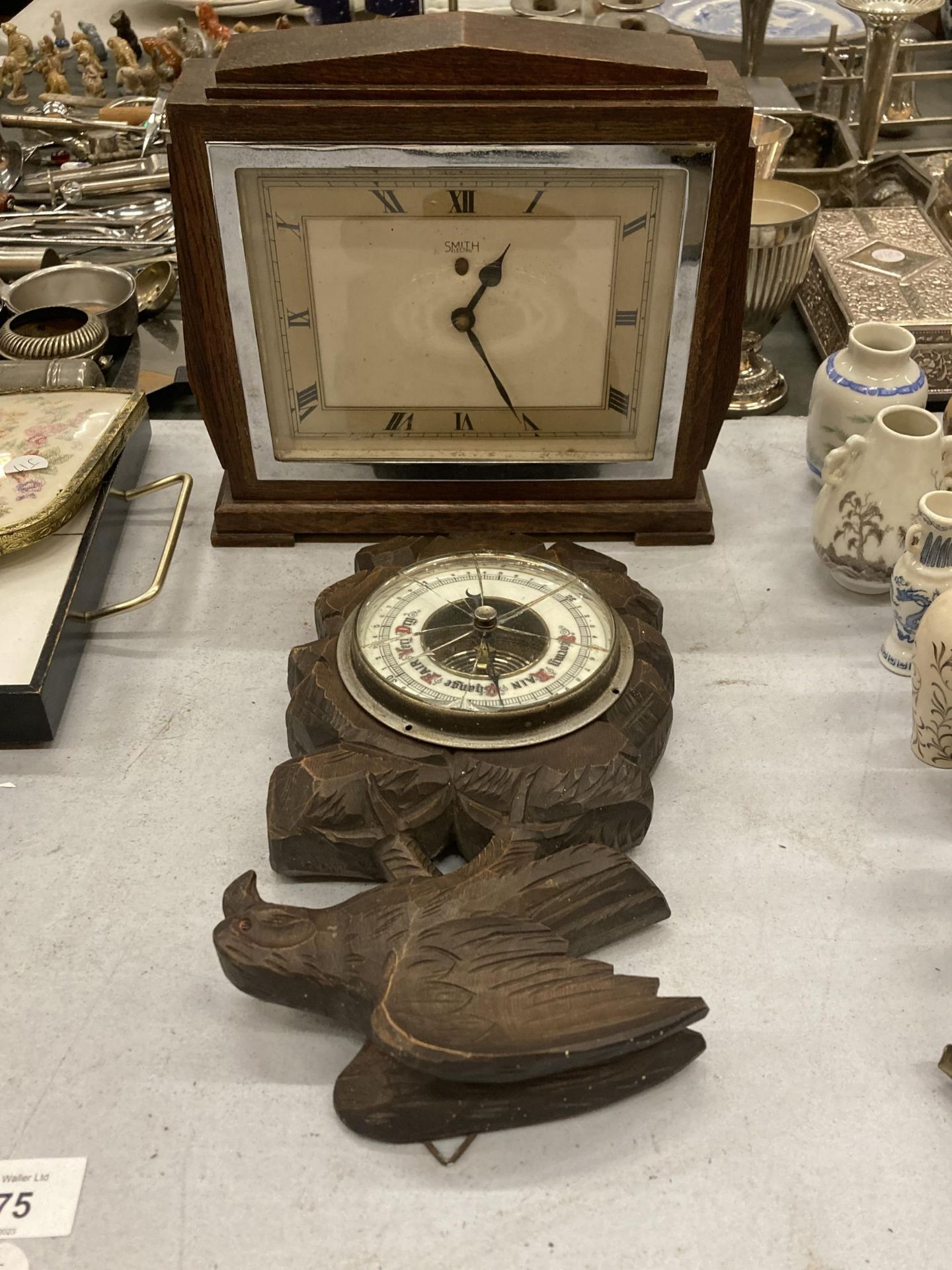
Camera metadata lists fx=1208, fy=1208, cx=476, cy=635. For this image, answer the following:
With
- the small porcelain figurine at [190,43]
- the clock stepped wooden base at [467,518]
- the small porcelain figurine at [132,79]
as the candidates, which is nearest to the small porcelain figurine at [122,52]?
the small porcelain figurine at [132,79]

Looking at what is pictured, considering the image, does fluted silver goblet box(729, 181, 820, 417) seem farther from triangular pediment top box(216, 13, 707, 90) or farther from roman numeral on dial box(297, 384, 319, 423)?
roman numeral on dial box(297, 384, 319, 423)

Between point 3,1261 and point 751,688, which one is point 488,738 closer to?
point 751,688

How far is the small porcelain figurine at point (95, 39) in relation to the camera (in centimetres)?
309

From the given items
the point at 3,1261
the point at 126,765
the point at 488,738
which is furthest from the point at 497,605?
the point at 3,1261

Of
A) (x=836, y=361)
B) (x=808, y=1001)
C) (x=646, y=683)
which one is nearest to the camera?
(x=808, y=1001)

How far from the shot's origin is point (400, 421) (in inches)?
58.4

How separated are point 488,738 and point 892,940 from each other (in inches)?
16.2

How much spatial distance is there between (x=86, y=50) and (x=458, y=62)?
2098 millimetres

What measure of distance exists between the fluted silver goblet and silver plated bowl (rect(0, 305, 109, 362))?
93 cm

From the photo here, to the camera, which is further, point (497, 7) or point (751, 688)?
point (497, 7)

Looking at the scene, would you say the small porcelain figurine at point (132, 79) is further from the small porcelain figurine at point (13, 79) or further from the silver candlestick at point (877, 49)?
the silver candlestick at point (877, 49)

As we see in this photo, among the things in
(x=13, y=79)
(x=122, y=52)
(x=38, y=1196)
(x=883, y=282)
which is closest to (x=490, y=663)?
(x=38, y=1196)

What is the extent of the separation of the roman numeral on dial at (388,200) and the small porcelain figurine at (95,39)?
2.20m

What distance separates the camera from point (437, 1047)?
34.9 inches
